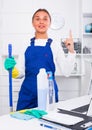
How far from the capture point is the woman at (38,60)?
196cm

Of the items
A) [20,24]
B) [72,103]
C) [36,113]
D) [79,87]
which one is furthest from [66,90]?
[36,113]

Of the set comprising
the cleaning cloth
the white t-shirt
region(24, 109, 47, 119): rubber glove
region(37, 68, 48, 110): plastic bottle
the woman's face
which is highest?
the woman's face

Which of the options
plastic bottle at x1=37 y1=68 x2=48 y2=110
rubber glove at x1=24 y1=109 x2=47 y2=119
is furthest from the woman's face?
rubber glove at x1=24 y1=109 x2=47 y2=119

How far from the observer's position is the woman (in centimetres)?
196

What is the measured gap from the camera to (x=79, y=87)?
3.18 metres

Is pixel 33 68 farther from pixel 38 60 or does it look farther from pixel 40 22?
pixel 40 22

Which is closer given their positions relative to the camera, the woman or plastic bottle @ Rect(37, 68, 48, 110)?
plastic bottle @ Rect(37, 68, 48, 110)

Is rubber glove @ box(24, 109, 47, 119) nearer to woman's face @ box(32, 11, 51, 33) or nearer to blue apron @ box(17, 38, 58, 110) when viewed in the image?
blue apron @ box(17, 38, 58, 110)

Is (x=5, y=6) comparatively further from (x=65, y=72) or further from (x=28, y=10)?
(x=65, y=72)

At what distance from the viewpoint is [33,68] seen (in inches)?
78.2

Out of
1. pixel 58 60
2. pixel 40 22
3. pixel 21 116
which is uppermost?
pixel 40 22

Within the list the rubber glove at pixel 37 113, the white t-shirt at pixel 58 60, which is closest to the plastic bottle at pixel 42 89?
the rubber glove at pixel 37 113

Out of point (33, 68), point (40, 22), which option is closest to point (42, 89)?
point (33, 68)

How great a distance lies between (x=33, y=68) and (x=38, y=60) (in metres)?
0.08
